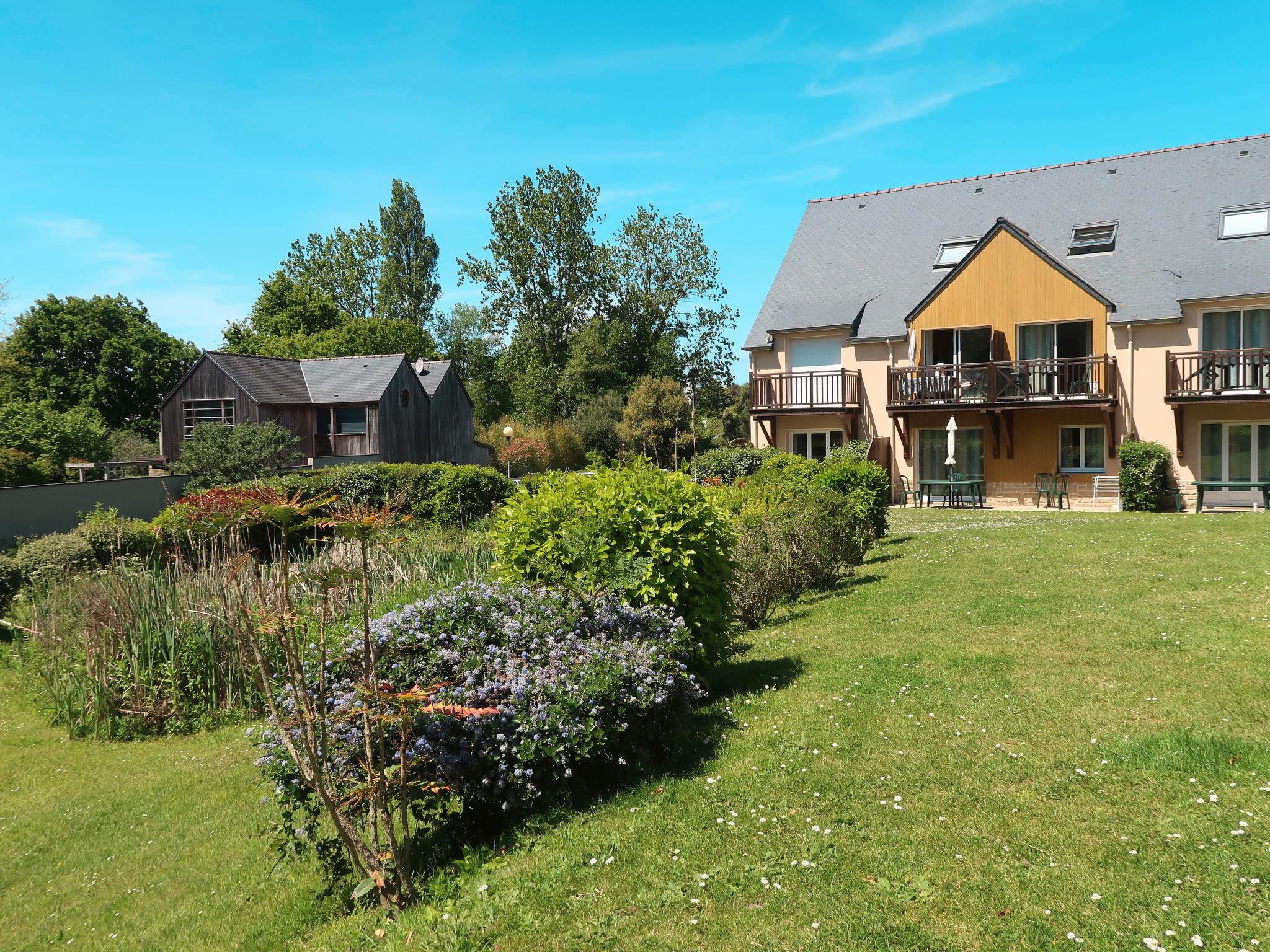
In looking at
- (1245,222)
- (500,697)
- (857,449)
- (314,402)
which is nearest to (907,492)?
(857,449)

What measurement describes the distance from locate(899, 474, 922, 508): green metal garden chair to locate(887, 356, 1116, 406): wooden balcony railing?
2.27 meters

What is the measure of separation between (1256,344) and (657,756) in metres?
22.4

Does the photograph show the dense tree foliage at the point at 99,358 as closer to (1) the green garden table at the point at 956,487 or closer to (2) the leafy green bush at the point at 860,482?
(1) the green garden table at the point at 956,487

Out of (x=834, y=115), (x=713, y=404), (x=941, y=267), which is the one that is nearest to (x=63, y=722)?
(x=834, y=115)

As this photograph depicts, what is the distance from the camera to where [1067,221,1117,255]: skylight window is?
24281 millimetres

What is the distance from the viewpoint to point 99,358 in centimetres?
4728

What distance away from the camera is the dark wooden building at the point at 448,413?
41.5 meters

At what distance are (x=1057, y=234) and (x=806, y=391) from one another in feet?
28.3

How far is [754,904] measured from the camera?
3680 mm

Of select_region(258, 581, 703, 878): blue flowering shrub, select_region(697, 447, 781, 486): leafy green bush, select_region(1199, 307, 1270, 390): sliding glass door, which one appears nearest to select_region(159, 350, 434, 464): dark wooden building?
select_region(697, 447, 781, 486): leafy green bush

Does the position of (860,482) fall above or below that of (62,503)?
above

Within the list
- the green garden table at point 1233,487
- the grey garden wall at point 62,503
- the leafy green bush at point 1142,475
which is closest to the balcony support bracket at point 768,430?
the leafy green bush at point 1142,475

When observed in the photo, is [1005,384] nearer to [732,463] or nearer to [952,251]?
[952,251]

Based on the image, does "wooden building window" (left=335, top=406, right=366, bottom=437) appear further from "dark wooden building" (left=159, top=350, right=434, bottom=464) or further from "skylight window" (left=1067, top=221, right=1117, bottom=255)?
"skylight window" (left=1067, top=221, right=1117, bottom=255)
